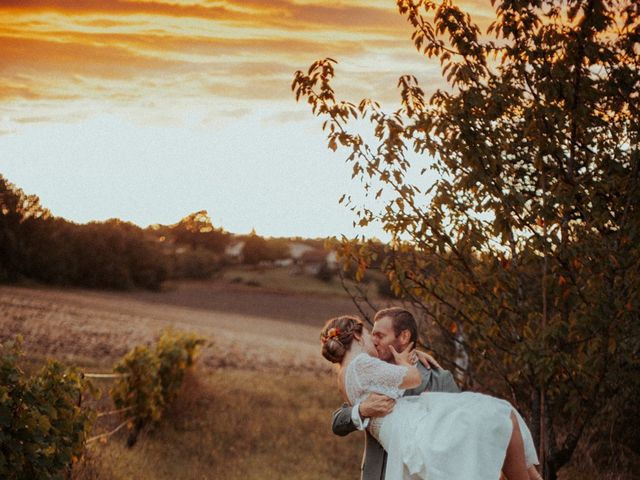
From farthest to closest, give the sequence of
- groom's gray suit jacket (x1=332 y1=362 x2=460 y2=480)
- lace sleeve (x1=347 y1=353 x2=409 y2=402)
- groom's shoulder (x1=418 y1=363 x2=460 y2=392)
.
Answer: groom's shoulder (x1=418 y1=363 x2=460 y2=392), groom's gray suit jacket (x1=332 y1=362 x2=460 y2=480), lace sleeve (x1=347 y1=353 x2=409 y2=402)

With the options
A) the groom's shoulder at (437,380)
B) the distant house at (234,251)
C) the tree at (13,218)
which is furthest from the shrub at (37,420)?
the distant house at (234,251)

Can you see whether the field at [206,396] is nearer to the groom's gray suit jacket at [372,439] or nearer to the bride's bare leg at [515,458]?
the groom's gray suit jacket at [372,439]

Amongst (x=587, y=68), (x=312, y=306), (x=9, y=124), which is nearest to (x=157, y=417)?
(x=9, y=124)

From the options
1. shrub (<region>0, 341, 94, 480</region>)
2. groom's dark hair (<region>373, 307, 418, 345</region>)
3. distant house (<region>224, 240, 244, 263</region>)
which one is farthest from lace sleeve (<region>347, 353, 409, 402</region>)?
distant house (<region>224, 240, 244, 263</region>)

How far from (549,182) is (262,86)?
23.9 feet

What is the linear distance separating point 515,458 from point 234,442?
763 centimetres

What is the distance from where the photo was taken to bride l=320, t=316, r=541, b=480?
13.5 ft

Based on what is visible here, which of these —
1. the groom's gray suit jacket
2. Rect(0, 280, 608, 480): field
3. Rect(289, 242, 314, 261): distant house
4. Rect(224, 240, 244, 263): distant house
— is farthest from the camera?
Rect(224, 240, 244, 263): distant house

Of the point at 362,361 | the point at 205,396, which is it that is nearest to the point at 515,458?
the point at 362,361

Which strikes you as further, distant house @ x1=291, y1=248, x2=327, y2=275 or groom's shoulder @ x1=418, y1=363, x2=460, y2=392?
distant house @ x1=291, y1=248, x2=327, y2=275

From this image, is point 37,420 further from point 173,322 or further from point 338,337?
point 173,322

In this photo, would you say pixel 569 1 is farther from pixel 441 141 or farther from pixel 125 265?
pixel 125 265

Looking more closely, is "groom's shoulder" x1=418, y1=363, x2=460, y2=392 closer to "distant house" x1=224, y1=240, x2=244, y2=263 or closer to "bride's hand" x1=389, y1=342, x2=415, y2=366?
"bride's hand" x1=389, y1=342, x2=415, y2=366

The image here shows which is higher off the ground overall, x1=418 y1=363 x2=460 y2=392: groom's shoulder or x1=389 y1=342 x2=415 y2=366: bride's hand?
x1=389 y1=342 x2=415 y2=366: bride's hand
